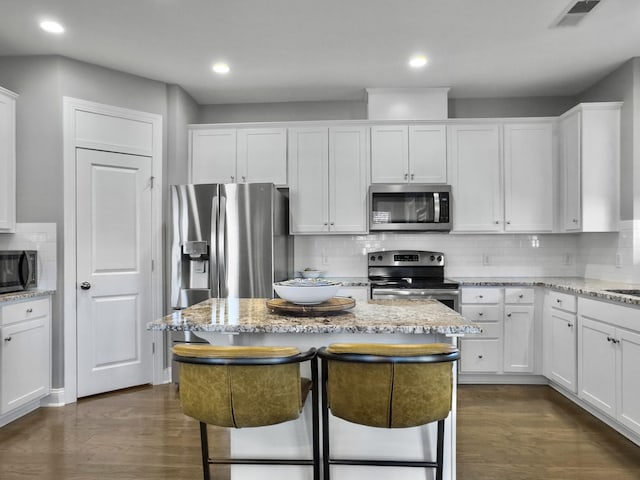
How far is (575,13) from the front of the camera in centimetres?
275

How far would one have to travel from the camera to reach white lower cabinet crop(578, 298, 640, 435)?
250 centimetres

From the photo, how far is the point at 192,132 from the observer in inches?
165

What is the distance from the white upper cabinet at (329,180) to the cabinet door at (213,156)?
61 centimetres

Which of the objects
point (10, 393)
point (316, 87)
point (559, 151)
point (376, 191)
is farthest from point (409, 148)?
point (10, 393)

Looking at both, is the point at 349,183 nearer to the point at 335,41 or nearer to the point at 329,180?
the point at 329,180

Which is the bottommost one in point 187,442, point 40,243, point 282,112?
Answer: point 187,442

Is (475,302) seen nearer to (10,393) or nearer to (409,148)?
(409,148)

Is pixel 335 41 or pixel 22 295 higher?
pixel 335 41

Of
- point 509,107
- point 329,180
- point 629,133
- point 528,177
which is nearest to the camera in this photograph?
point 629,133

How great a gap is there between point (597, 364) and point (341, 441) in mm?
2052

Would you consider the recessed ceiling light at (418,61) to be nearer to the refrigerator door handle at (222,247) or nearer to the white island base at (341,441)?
the refrigerator door handle at (222,247)

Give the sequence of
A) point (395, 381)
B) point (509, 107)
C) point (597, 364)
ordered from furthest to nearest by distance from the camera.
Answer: point (509, 107), point (597, 364), point (395, 381)

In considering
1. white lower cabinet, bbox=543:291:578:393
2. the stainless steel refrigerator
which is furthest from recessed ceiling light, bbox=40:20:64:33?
white lower cabinet, bbox=543:291:578:393

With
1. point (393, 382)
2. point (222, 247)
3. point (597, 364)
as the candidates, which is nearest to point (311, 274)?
point (222, 247)
